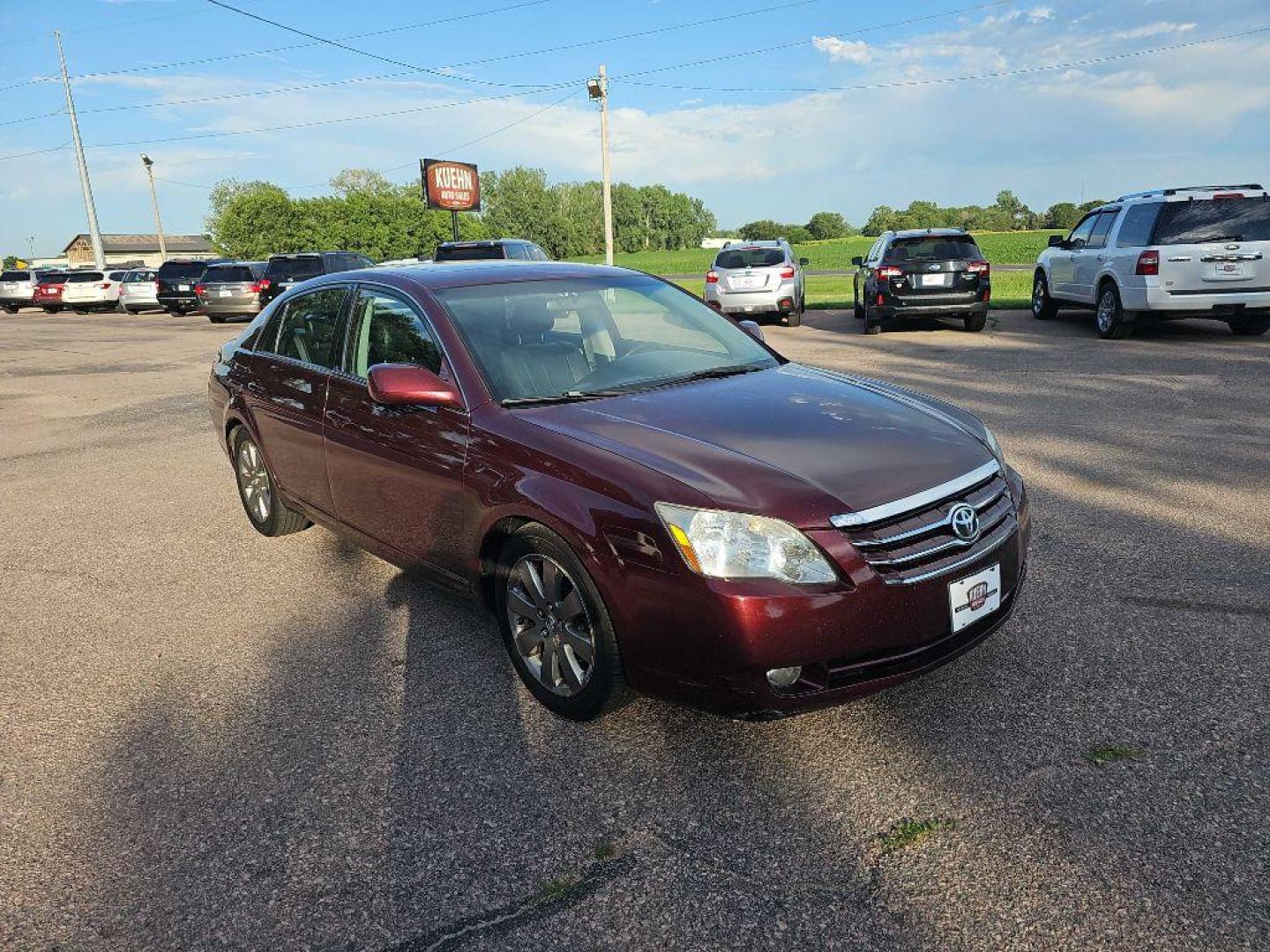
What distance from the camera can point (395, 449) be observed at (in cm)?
385

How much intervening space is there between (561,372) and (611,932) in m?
2.14

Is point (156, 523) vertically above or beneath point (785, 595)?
beneath

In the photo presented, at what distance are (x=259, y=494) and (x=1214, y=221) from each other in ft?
39.2

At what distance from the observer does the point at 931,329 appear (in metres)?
15.8

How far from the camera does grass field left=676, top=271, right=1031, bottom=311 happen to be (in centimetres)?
1956

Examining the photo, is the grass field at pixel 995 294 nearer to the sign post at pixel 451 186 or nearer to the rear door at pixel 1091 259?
the rear door at pixel 1091 259

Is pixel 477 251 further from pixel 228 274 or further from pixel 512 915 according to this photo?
pixel 512 915

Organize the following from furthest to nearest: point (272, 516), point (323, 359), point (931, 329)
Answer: point (931, 329) < point (272, 516) < point (323, 359)

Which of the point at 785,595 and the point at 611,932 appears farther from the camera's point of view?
the point at 785,595

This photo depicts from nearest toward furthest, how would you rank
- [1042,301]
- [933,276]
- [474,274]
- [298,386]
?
[474,274]
[298,386]
[933,276]
[1042,301]

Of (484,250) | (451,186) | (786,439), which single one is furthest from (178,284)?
(786,439)

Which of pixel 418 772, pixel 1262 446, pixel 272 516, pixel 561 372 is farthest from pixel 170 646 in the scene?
pixel 1262 446

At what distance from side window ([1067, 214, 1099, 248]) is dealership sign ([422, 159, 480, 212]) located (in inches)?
1124

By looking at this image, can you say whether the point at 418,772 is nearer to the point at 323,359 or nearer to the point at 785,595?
the point at 785,595
